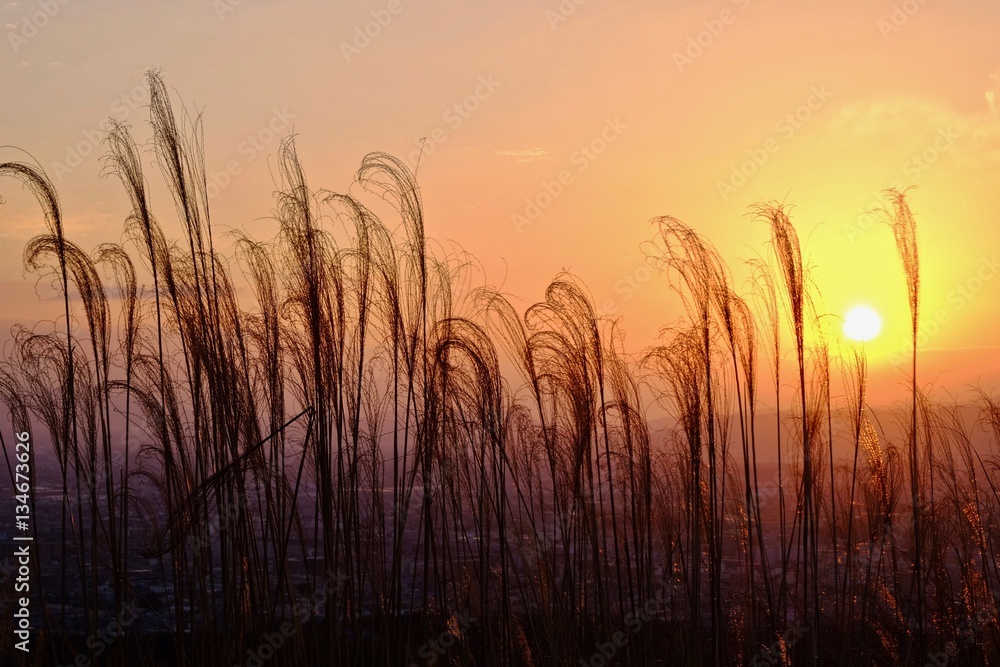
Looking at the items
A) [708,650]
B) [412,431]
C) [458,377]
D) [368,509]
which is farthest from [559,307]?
[708,650]

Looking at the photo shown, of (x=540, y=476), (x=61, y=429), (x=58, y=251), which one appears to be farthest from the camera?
(x=540, y=476)

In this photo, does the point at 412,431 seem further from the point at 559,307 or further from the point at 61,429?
the point at 61,429

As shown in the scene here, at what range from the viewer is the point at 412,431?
12.3 feet

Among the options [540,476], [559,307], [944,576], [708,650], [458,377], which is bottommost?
[708,650]

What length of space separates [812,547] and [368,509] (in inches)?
82.6

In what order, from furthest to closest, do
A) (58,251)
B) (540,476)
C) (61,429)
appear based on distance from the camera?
(540,476), (61,429), (58,251)

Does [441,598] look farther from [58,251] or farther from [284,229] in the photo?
[58,251]

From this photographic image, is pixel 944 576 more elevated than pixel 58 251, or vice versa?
pixel 58 251

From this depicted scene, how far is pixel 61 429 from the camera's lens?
396 cm

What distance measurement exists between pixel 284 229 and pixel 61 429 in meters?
1.67

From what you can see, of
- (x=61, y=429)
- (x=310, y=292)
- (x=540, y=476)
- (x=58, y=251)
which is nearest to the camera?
(x=310, y=292)

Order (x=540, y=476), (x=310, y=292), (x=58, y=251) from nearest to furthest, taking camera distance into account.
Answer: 1. (x=310, y=292)
2. (x=58, y=251)
3. (x=540, y=476)

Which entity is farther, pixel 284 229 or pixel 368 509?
pixel 368 509

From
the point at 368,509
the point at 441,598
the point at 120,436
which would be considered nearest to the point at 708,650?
the point at 441,598
